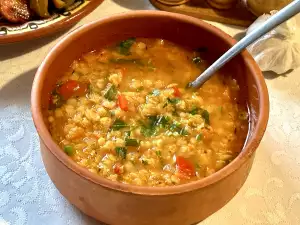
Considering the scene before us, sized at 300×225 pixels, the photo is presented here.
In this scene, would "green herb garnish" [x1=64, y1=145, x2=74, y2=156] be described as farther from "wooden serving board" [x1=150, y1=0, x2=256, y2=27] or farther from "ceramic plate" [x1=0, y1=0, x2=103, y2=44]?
"wooden serving board" [x1=150, y1=0, x2=256, y2=27]

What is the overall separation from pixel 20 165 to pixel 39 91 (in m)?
0.25

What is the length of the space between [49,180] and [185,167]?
0.37 meters

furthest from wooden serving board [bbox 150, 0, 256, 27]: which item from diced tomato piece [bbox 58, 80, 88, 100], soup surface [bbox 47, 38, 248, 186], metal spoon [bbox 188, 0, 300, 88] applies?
diced tomato piece [bbox 58, 80, 88, 100]

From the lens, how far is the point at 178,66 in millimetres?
1351

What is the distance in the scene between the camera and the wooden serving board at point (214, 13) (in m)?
1.68

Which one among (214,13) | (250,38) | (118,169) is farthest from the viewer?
(214,13)

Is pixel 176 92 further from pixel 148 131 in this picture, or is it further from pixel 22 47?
pixel 22 47

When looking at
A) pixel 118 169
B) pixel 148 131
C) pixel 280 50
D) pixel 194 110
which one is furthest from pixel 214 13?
pixel 118 169

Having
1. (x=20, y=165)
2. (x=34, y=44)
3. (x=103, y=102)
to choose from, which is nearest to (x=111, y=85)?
(x=103, y=102)

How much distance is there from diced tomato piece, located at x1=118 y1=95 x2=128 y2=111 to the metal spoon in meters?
0.19

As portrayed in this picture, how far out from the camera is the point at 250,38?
3.96 ft

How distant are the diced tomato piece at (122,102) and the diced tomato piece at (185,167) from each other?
201 mm

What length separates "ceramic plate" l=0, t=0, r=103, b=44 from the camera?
4.76 feet

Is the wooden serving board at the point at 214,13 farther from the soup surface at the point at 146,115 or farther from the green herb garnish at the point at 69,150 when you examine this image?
the green herb garnish at the point at 69,150
